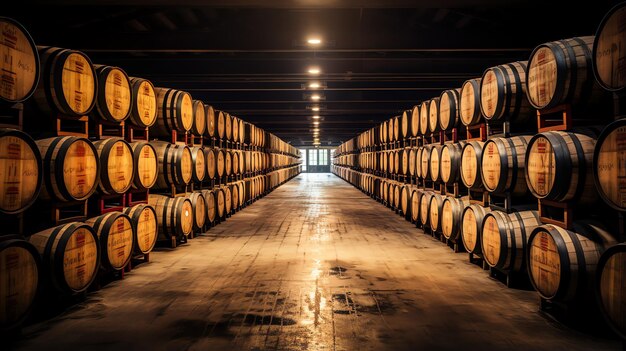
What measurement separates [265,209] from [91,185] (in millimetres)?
8645

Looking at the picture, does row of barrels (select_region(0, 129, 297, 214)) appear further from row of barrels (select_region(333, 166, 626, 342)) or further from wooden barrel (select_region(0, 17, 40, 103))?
row of barrels (select_region(333, 166, 626, 342))

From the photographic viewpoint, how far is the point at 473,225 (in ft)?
19.1

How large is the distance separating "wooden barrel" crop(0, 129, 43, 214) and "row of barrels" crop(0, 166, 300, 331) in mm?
341

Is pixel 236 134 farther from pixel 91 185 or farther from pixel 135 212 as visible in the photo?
pixel 91 185

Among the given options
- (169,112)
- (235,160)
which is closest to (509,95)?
(169,112)

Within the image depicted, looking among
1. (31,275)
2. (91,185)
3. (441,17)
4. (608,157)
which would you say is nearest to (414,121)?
(441,17)

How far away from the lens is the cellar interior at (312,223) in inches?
135

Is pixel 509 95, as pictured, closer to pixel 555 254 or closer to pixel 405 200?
pixel 555 254

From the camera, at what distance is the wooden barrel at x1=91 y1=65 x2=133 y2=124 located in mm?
5000

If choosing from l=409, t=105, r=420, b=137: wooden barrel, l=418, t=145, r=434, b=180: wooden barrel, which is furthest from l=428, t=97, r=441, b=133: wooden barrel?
l=409, t=105, r=420, b=137: wooden barrel

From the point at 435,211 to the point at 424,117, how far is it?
2.39 meters

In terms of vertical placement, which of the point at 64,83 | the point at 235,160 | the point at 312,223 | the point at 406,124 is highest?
the point at 406,124

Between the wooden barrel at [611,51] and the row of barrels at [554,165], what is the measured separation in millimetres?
392

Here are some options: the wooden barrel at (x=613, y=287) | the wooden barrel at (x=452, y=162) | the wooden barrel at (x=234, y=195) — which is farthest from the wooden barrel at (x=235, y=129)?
the wooden barrel at (x=613, y=287)
